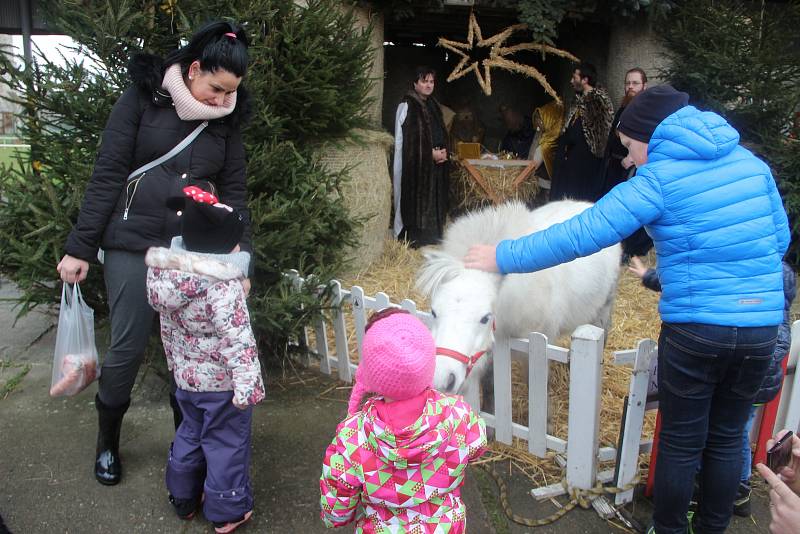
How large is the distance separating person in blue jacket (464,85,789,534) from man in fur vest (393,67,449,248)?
14.9 ft

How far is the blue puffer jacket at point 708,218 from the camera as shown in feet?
6.39

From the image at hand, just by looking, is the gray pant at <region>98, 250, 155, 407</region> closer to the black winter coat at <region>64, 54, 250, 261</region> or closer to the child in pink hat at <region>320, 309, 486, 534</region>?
the black winter coat at <region>64, 54, 250, 261</region>

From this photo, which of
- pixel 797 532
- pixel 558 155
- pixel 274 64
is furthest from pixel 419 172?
pixel 797 532

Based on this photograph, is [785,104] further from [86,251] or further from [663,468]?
[86,251]

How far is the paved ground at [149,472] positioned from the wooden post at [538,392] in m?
0.23

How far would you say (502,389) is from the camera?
3062 millimetres

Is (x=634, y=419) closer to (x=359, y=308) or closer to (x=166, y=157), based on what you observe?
(x=359, y=308)

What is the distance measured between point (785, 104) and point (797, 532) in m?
5.84

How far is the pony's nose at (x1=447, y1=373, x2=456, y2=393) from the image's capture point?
2217 mm

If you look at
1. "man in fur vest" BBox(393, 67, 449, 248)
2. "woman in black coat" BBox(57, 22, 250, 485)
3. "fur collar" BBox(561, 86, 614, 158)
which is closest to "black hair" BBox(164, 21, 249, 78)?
"woman in black coat" BBox(57, 22, 250, 485)

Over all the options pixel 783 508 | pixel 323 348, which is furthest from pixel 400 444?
pixel 323 348

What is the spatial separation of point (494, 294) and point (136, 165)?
1554 mm

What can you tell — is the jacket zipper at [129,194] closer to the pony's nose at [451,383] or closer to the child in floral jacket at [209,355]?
the child in floral jacket at [209,355]

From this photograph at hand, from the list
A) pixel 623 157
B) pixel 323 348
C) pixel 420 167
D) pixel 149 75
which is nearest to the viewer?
pixel 149 75
